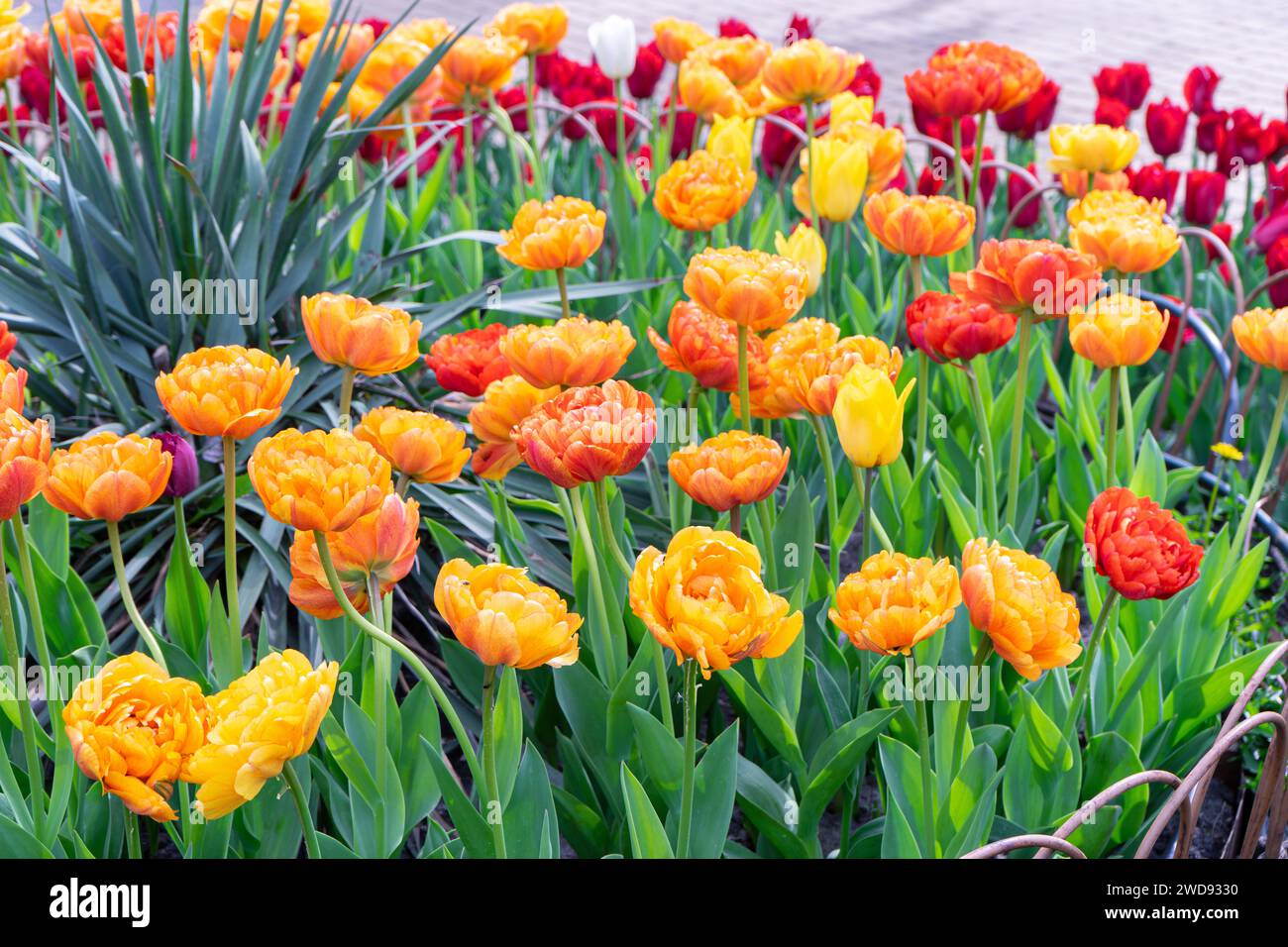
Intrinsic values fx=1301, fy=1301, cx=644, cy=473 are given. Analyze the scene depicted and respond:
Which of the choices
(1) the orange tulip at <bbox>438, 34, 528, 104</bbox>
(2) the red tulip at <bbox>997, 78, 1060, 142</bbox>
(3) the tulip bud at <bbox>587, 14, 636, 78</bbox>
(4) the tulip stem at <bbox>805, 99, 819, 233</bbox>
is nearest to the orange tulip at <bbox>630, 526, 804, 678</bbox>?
(4) the tulip stem at <bbox>805, 99, 819, 233</bbox>

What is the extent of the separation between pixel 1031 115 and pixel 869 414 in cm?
204

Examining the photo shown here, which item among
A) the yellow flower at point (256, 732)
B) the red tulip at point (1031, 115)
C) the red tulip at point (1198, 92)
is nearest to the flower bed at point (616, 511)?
the yellow flower at point (256, 732)

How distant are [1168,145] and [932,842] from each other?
226 cm

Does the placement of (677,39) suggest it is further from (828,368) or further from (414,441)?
(414,441)

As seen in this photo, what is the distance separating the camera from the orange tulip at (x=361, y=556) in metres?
1.04

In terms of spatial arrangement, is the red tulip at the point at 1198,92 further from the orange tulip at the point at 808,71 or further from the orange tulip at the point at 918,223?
the orange tulip at the point at 918,223

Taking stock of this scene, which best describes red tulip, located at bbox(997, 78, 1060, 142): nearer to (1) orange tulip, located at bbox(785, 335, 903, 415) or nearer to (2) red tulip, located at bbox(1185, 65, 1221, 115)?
(2) red tulip, located at bbox(1185, 65, 1221, 115)

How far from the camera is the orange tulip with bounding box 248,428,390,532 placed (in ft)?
3.12

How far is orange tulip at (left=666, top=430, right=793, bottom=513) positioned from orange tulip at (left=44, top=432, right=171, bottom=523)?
459 millimetres

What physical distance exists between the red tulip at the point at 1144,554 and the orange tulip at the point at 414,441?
58cm

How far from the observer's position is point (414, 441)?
117 centimetres
